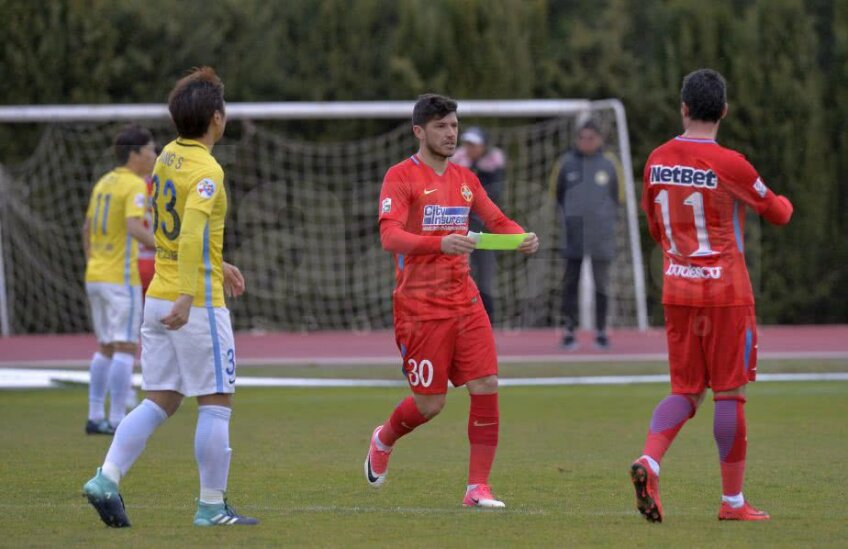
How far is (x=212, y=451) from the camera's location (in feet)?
21.5

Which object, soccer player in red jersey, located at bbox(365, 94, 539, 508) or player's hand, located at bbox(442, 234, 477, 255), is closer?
player's hand, located at bbox(442, 234, 477, 255)

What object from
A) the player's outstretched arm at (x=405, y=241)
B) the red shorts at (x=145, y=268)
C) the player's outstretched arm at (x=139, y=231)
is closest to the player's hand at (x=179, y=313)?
the player's outstretched arm at (x=405, y=241)

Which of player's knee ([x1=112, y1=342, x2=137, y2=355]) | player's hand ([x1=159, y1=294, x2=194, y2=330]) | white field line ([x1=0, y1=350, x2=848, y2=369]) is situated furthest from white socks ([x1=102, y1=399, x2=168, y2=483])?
white field line ([x1=0, y1=350, x2=848, y2=369])

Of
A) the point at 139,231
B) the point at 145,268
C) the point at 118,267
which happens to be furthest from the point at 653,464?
the point at 145,268

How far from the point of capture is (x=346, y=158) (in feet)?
64.5

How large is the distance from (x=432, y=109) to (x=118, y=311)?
14.3 feet

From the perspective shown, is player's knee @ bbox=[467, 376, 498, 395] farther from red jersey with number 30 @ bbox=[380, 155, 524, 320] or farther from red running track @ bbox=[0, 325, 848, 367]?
red running track @ bbox=[0, 325, 848, 367]

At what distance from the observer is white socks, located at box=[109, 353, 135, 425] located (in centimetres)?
1074

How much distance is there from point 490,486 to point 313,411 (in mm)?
4239

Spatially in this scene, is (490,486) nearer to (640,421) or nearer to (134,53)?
(640,421)

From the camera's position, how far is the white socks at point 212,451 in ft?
21.5

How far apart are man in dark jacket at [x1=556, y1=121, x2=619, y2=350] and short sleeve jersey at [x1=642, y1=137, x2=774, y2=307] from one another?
950cm

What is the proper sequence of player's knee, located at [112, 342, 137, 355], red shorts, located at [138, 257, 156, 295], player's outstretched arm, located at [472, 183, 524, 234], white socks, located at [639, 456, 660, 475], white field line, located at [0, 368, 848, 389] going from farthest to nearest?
white field line, located at [0, 368, 848, 389]
red shorts, located at [138, 257, 156, 295]
player's knee, located at [112, 342, 137, 355]
player's outstretched arm, located at [472, 183, 524, 234]
white socks, located at [639, 456, 660, 475]

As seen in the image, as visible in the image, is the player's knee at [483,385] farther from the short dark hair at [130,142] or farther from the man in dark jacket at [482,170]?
the man in dark jacket at [482,170]
